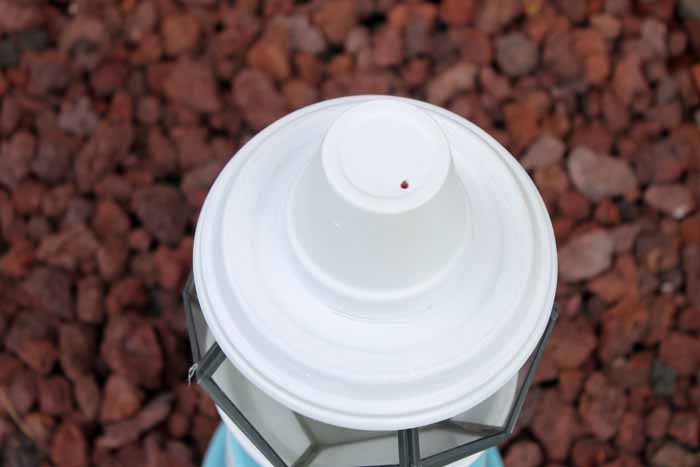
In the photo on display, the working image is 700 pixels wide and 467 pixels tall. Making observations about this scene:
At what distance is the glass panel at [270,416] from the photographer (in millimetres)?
704

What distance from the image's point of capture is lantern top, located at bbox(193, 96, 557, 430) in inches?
20.2

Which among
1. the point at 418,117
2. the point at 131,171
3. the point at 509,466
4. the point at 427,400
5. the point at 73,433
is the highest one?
the point at 418,117

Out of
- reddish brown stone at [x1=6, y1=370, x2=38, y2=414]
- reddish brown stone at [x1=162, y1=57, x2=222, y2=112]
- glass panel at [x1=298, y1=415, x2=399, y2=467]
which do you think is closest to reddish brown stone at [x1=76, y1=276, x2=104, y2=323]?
reddish brown stone at [x1=6, y1=370, x2=38, y2=414]

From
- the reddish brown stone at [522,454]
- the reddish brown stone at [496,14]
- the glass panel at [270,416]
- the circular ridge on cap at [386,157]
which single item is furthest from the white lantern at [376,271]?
the reddish brown stone at [496,14]

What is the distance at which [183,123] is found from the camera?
126 centimetres

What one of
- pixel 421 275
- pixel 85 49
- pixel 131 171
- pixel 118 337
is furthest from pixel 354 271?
pixel 85 49

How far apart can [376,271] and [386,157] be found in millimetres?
75

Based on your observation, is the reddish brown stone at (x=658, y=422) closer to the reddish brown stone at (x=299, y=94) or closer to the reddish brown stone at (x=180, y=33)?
the reddish brown stone at (x=299, y=94)

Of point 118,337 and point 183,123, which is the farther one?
point 183,123

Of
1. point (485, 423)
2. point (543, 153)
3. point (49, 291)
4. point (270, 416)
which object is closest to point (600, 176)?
point (543, 153)

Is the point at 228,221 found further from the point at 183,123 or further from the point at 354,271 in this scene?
Result: the point at 183,123

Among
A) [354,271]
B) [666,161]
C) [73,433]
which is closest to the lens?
[354,271]

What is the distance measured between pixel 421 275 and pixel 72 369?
722 millimetres

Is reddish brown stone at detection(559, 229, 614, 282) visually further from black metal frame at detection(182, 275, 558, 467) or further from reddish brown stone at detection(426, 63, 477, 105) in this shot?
black metal frame at detection(182, 275, 558, 467)
